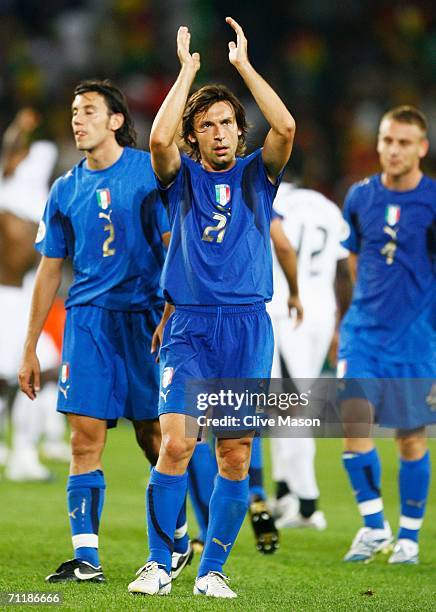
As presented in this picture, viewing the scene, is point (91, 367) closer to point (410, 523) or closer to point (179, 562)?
point (179, 562)

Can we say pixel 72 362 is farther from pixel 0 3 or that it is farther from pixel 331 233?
pixel 0 3

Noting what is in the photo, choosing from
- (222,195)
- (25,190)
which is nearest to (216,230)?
(222,195)

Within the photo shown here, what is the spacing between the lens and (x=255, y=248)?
5250 mm

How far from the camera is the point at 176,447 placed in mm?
5082

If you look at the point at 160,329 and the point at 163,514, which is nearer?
the point at 163,514

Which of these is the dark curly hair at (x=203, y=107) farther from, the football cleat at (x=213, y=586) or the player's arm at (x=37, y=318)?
the football cleat at (x=213, y=586)

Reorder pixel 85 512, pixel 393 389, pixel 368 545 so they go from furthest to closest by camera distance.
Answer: pixel 393 389 → pixel 368 545 → pixel 85 512

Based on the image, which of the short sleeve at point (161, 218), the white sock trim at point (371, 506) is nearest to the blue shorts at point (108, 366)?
the short sleeve at point (161, 218)

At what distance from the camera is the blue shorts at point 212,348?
517 centimetres

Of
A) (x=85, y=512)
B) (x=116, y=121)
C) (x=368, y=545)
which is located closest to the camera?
(x=85, y=512)

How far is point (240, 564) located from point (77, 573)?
1.15 metres

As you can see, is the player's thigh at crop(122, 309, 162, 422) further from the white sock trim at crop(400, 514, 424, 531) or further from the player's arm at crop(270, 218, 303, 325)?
the white sock trim at crop(400, 514, 424, 531)

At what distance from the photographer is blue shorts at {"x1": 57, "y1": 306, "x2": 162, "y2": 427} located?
18.6ft

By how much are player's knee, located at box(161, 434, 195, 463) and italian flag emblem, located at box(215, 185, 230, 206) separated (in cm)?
100
